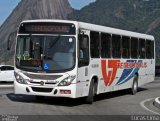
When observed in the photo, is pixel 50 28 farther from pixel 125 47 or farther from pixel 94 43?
pixel 125 47

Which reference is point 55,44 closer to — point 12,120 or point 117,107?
point 117,107

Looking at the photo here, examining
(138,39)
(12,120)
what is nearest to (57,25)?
(12,120)

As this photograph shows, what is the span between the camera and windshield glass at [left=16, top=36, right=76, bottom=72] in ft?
56.9

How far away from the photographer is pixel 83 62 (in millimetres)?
17984

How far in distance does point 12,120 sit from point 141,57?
1348 centimetres

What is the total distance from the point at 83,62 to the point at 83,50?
409mm

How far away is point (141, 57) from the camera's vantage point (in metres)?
25.7

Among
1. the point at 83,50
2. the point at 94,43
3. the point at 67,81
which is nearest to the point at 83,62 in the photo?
the point at 83,50

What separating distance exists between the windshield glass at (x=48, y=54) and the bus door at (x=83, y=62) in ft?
1.20

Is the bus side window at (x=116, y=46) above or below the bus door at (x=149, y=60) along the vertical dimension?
above

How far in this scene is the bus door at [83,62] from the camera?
57.9 feet

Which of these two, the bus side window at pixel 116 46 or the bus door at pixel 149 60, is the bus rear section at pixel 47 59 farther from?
the bus door at pixel 149 60

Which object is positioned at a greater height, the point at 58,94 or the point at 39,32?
the point at 39,32

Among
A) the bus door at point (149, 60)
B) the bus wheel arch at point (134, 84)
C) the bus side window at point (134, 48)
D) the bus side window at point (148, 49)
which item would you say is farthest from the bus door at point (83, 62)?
the bus door at point (149, 60)
